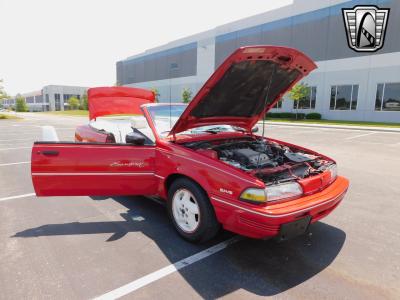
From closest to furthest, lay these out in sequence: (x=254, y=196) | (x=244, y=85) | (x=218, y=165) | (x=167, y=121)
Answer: (x=254, y=196)
(x=218, y=165)
(x=244, y=85)
(x=167, y=121)

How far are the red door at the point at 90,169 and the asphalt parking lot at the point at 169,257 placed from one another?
0.56m

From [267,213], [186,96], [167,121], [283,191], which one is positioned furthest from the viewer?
[186,96]

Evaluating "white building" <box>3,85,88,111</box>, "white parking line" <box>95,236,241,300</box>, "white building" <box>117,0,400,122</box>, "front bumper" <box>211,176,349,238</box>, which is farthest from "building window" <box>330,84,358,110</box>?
"white building" <box>3,85,88,111</box>

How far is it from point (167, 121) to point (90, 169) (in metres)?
1.26

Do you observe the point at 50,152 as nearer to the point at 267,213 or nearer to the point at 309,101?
the point at 267,213

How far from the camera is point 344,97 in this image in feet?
84.4

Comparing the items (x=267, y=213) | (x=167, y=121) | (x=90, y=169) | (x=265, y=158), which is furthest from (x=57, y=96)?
(x=267, y=213)

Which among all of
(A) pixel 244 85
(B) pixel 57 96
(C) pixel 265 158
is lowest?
(C) pixel 265 158

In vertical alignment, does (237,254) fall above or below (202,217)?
below

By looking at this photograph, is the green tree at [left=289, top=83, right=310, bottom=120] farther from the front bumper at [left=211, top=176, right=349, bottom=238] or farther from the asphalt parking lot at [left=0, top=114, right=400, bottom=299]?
the front bumper at [left=211, top=176, right=349, bottom=238]

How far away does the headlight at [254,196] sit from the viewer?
8.29 feet

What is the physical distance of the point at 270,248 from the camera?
3092 mm

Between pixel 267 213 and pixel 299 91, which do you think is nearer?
pixel 267 213

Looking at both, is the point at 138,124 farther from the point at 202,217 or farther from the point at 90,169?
the point at 202,217
